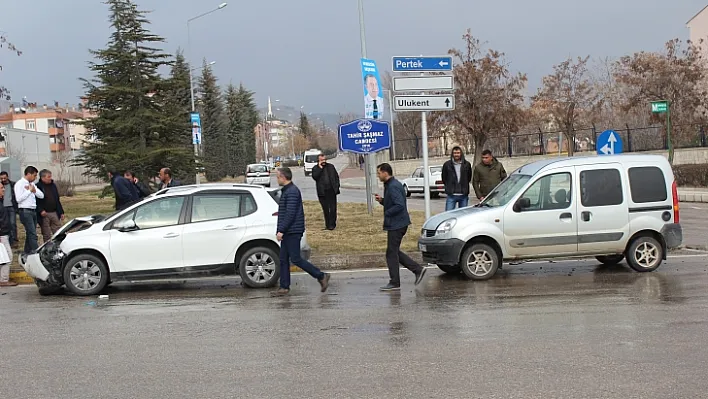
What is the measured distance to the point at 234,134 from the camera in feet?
276

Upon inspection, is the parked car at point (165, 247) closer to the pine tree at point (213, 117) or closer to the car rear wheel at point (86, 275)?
the car rear wheel at point (86, 275)

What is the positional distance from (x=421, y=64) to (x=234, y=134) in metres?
70.5

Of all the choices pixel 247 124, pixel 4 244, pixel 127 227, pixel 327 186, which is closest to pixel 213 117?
pixel 247 124

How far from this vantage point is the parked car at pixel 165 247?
11.0 metres

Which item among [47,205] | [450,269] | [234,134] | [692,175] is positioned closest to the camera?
[450,269]

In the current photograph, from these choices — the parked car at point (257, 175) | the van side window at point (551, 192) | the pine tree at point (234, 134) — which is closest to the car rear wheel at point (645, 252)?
the van side window at point (551, 192)

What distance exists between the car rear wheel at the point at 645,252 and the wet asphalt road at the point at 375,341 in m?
0.27

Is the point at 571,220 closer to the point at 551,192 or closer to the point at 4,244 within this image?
the point at 551,192

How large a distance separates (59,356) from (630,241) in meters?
8.21

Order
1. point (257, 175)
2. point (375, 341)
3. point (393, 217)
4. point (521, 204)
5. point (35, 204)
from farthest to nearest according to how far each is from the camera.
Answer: point (257, 175) < point (35, 204) < point (521, 204) < point (393, 217) < point (375, 341)

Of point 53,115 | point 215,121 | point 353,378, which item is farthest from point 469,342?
point 53,115

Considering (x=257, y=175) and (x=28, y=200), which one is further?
(x=257, y=175)

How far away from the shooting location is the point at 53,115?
121 m

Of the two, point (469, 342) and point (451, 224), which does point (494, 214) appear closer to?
point (451, 224)
